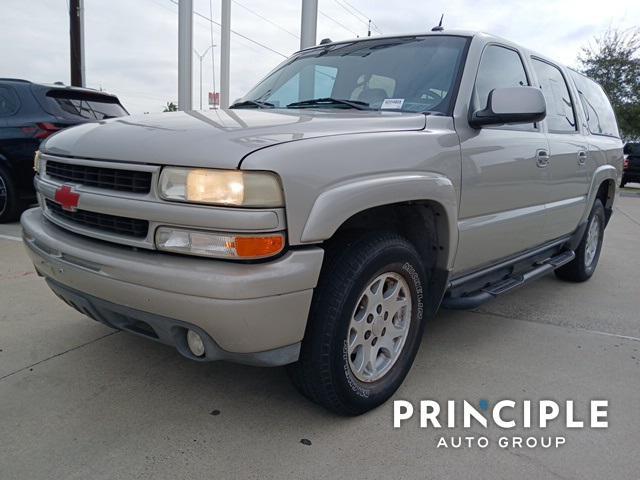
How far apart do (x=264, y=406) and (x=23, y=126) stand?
5575 millimetres

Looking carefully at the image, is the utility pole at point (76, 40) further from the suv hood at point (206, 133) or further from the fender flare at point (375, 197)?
the fender flare at point (375, 197)

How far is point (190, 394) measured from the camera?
8.42ft

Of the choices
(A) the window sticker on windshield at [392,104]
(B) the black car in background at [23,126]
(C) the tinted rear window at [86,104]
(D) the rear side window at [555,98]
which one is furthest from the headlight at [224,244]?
(C) the tinted rear window at [86,104]

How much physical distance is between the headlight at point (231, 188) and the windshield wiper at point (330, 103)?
1196 mm

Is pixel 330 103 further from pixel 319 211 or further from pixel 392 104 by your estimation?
pixel 319 211

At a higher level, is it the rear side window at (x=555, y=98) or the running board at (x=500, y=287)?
the rear side window at (x=555, y=98)

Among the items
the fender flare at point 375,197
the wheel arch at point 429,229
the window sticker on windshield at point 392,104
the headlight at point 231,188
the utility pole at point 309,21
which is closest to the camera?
the headlight at point 231,188

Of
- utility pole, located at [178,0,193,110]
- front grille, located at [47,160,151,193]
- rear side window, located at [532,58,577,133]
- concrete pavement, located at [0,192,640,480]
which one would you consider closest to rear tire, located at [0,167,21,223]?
concrete pavement, located at [0,192,640,480]

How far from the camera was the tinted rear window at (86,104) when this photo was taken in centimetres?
671

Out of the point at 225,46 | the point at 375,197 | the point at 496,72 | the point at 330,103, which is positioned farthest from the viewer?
the point at 225,46

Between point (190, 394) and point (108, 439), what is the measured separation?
0.46 metres

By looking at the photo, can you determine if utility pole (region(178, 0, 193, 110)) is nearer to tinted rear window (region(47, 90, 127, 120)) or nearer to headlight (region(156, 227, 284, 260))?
tinted rear window (region(47, 90, 127, 120))

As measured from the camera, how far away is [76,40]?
43.9ft

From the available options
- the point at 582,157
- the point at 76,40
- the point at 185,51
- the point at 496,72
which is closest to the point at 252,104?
the point at 496,72
